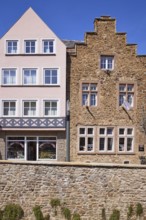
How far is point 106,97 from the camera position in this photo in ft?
85.6

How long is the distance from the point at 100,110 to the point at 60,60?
16.2ft

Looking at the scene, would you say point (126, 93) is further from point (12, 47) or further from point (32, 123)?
point (12, 47)

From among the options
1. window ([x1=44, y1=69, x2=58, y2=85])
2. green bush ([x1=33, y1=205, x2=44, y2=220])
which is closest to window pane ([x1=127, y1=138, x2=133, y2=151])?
window ([x1=44, y1=69, x2=58, y2=85])

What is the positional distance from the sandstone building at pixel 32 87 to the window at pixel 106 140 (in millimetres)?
2950

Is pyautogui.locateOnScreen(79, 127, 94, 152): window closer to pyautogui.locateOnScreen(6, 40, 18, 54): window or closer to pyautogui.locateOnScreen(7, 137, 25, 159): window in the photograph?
pyautogui.locateOnScreen(7, 137, 25, 159): window

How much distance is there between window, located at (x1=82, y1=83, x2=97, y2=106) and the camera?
26.0 m

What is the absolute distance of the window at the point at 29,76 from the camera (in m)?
25.8

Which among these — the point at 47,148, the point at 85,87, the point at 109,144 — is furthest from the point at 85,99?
the point at 47,148

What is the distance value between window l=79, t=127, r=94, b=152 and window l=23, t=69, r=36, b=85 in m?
5.24

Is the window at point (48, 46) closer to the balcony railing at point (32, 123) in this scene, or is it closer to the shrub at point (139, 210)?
the balcony railing at point (32, 123)

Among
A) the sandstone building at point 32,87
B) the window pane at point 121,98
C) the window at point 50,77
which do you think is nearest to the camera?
the sandstone building at point 32,87

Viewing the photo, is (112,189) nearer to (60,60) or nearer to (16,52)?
(60,60)

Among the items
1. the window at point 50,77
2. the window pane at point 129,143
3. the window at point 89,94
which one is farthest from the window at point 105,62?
the window pane at point 129,143

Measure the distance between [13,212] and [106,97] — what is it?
42.3 feet
